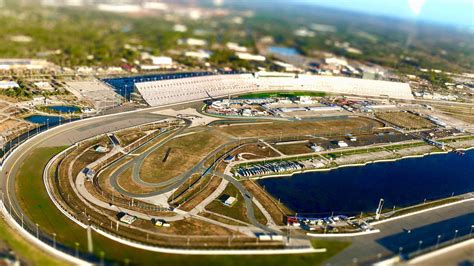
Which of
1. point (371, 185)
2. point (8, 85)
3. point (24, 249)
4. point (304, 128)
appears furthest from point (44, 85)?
point (371, 185)

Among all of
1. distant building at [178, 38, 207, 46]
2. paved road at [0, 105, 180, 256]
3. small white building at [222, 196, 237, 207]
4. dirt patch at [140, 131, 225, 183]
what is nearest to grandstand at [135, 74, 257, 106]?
paved road at [0, 105, 180, 256]

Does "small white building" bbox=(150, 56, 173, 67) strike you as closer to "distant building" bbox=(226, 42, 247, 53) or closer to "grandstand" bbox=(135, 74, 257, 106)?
"grandstand" bbox=(135, 74, 257, 106)

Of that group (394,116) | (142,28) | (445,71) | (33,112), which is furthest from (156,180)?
(142,28)

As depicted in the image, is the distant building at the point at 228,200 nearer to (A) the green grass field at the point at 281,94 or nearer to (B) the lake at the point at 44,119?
(B) the lake at the point at 44,119

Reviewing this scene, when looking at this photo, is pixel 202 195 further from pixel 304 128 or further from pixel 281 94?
pixel 281 94

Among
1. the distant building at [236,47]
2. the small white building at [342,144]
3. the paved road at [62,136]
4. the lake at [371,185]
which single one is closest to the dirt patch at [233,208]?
the lake at [371,185]

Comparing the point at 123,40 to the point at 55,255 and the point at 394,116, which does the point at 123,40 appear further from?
the point at 55,255
